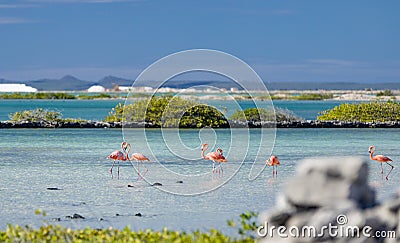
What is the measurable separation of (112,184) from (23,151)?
4595 mm

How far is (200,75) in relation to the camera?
422 inches

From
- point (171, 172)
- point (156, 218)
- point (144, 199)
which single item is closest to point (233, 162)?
point (171, 172)

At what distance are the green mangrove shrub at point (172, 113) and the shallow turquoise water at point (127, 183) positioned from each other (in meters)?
0.85

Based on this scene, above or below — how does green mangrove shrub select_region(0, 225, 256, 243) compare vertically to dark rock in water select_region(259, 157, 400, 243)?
below

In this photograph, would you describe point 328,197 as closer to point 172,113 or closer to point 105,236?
point 105,236

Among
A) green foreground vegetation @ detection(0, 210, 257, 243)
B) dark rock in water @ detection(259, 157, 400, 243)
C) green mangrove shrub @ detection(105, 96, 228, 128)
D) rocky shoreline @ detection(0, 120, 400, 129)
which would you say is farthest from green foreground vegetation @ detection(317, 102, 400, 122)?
dark rock in water @ detection(259, 157, 400, 243)

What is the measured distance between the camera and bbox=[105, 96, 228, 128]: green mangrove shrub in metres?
18.1

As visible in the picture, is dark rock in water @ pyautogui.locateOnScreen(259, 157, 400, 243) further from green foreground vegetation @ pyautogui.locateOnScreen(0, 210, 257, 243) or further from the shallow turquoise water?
the shallow turquoise water

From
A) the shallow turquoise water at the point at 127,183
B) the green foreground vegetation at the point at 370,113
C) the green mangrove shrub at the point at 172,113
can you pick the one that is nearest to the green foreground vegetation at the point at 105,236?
the shallow turquoise water at the point at 127,183

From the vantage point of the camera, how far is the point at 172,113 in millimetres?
19016

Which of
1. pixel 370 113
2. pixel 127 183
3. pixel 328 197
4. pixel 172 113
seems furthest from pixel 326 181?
pixel 370 113

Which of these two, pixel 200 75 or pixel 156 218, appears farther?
pixel 200 75

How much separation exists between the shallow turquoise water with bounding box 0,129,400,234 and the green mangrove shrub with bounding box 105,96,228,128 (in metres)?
0.85

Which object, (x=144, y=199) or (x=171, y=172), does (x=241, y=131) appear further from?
(x=144, y=199)
